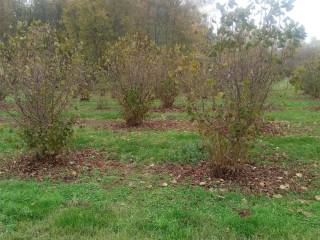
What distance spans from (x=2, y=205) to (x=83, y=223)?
121cm

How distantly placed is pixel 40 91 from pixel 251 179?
3.30 metres

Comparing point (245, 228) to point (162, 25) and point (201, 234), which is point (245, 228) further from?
point (162, 25)

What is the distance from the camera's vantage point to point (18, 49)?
7000 mm

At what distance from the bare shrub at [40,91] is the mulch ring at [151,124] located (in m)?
3.58

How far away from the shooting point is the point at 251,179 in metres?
6.18

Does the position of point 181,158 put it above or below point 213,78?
below

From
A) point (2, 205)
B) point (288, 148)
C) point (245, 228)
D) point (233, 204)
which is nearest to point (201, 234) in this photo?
point (245, 228)

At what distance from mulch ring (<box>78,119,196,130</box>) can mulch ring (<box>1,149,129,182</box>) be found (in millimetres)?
3004

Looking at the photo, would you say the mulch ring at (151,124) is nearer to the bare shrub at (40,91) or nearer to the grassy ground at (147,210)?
the grassy ground at (147,210)

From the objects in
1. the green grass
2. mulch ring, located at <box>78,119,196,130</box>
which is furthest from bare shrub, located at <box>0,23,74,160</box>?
mulch ring, located at <box>78,119,196,130</box>

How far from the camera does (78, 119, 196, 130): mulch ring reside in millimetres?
10398

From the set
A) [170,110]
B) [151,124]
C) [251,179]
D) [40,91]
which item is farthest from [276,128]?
[40,91]

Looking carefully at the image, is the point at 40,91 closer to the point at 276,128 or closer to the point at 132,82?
the point at 132,82

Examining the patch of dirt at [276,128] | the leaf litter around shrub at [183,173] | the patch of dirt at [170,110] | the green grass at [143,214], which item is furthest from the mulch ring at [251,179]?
the patch of dirt at [170,110]
